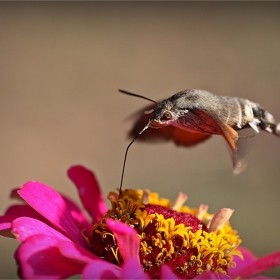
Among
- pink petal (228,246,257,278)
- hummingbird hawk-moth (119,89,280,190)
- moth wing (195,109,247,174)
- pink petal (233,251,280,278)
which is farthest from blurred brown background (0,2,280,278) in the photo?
moth wing (195,109,247,174)

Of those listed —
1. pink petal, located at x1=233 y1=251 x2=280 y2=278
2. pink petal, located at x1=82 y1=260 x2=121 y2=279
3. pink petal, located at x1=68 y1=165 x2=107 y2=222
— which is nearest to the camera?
pink petal, located at x1=82 y1=260 x2=121 y2=279

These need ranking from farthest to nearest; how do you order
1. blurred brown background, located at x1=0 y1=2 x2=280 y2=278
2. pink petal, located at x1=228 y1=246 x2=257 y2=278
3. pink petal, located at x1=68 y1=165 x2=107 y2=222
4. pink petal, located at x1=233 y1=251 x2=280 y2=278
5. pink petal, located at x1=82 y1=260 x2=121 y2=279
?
blurred brown background, located at x1=0 y1=2 x2=280 y2=278 → pink petal, located at x1=68 y1=165 x2=107 y2=222 → pink petal, located at x1=228 y1=246 x2=257 y2=278 → pink petal, located at x1=233 y1=251 x2=280 y2=278 → pink petal, located at x1=82 y1=260 x2=121 y2=279

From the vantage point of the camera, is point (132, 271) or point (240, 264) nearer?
point (132, 271)

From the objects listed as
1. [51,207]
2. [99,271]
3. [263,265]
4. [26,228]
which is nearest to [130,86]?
[51,207]

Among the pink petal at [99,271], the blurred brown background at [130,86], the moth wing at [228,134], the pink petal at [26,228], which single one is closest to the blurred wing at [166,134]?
the moth wing at [228,134]

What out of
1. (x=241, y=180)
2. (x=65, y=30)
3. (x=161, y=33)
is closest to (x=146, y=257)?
(x=241, y=180)

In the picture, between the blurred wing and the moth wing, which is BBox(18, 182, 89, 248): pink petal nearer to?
the blurred wing

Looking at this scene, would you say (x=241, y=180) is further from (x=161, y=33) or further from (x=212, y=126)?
(x=212, y=126)

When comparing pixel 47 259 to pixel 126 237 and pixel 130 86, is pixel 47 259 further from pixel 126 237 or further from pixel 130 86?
pixel 130 86
